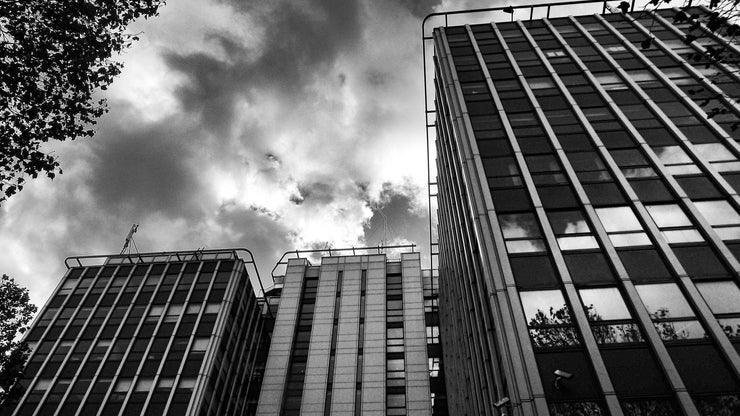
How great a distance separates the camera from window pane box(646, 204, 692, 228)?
18.7 meters

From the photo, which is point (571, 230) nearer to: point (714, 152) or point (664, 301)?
point (664, 301)

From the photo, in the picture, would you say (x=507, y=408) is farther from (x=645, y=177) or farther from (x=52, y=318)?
(x=52, y=318)

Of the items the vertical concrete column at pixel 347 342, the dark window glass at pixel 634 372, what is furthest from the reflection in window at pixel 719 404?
the vertical concrete column at pixel 347 342

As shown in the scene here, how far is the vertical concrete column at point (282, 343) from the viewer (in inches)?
1660

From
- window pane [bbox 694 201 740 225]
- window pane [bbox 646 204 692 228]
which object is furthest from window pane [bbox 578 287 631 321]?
window pane [bbox 694 201 740 225]

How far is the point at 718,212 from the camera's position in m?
18.8

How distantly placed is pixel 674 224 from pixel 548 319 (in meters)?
8.00

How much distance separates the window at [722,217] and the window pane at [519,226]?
7.32 m

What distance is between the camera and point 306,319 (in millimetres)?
51188

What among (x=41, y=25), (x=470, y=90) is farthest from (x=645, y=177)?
(x=41, y=25)

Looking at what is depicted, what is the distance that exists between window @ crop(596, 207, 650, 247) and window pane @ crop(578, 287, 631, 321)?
2.71m

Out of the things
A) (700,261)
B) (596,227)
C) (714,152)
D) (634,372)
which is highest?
(714,152)

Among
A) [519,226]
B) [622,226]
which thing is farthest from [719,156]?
[519,226]

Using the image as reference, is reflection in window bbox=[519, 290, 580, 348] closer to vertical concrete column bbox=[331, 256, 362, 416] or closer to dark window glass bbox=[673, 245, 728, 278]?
dark window glass bbox=[673, 245, 728, 278]
